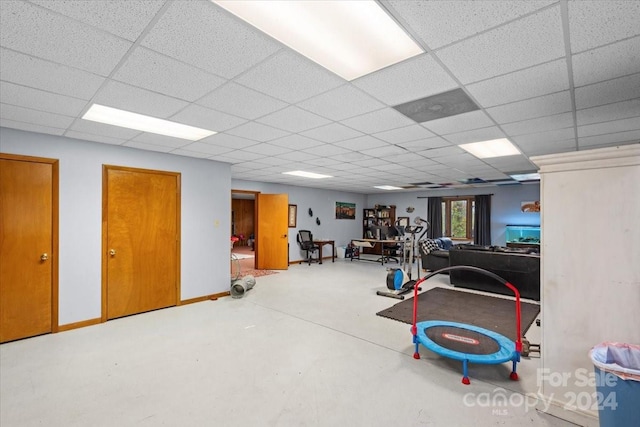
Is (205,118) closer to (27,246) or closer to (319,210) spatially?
(27,246)

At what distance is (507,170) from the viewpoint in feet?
20.4

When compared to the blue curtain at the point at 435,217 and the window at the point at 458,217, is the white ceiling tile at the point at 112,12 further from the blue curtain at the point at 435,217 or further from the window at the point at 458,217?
the window at the point at 458,217

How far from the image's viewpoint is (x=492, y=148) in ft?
14.6

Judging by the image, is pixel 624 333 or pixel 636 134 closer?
pixel 624 333

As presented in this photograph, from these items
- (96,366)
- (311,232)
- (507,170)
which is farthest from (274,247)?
(507,170)

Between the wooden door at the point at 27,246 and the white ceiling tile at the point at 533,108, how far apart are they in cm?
519

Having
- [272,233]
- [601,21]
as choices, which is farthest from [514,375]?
[272,233]

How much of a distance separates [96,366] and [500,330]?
14.8ft

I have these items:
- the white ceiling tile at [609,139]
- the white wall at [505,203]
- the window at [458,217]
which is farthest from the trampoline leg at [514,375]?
the window at [458,217]

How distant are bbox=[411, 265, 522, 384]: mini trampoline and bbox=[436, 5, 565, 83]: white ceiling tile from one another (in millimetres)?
1665

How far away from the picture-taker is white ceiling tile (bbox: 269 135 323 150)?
3871 millimetres

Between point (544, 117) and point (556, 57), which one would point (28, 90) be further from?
point (544, 117)

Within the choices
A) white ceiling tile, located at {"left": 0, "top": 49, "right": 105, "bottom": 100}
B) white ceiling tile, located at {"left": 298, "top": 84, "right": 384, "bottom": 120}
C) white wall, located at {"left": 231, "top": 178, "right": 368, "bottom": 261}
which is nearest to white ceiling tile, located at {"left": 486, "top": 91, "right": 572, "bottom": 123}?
white ceiling tile, located at {"left": 298, "top": 84, "right": 384, "bottom": 120}

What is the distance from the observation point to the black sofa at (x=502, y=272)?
5215 mm
